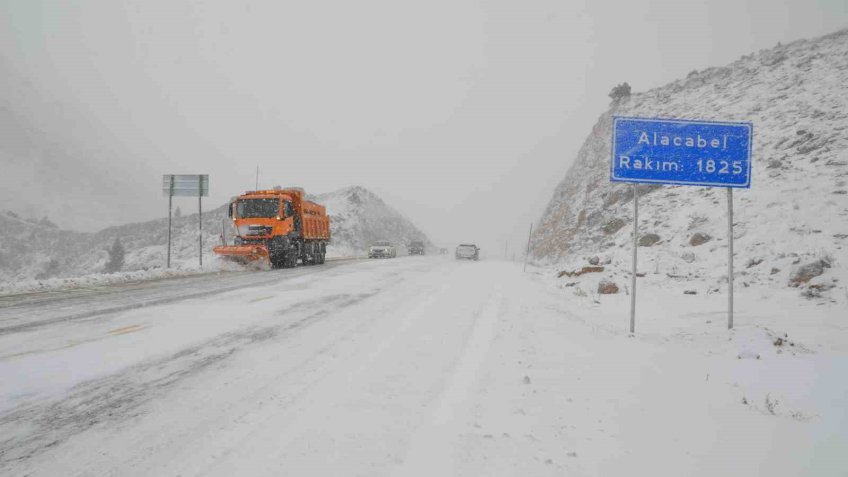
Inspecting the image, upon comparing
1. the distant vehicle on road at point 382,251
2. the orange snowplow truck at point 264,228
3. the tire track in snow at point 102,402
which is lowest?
the tire track in snow at point 102,402

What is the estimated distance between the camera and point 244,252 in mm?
16641

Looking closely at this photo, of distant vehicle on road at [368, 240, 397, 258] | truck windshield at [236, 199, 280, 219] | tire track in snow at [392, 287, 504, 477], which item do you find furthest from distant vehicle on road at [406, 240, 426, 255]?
tire track in snow at [392, 287, 504, 477]

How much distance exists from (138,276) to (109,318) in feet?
26.3

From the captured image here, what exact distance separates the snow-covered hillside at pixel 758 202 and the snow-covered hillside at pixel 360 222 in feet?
→ 89.9

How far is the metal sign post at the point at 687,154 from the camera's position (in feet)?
21.7

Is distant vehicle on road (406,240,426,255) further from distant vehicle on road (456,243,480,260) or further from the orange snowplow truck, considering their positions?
the orange snowplow truck

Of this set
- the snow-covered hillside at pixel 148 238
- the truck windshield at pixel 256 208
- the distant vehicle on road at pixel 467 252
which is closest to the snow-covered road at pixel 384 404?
the truck windshield at pixel 256 208

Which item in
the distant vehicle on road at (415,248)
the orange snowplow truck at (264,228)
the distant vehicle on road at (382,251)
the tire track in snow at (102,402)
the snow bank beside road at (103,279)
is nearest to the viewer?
the tire track in snow at (102,402)

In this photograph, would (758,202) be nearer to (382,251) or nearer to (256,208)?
(256,208)

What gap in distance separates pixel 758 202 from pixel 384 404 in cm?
1593

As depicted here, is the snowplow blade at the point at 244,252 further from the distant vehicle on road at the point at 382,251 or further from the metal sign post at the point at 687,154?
the distant vehicle on road at the point at 382,251

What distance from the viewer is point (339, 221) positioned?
5538 cm

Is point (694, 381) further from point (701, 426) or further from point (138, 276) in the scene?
point (138, 276)

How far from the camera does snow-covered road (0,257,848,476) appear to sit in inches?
99.6
